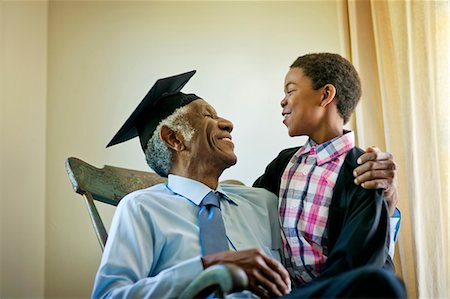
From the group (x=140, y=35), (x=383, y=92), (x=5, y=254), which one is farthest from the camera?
(x=140, y=35)

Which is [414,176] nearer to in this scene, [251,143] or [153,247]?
[251,143]

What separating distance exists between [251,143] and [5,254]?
101 cm

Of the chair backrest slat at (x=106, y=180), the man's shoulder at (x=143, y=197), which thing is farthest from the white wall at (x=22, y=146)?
the man's shoulder at (x=143, y=197)

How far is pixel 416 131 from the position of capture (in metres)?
2.08

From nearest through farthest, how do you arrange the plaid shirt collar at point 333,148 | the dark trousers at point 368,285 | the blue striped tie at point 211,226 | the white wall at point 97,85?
the dark trousers at point 368,285, the blue striped tie at point 211,226, the plaid shirt collar at point 333,148, the white wall at point 97,85

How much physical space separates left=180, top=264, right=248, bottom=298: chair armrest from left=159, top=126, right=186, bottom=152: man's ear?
2.06 feet

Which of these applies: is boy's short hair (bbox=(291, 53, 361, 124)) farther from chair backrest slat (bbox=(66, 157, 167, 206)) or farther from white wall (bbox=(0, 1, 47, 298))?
white wall (bbox=(0, 1, 47, 298))

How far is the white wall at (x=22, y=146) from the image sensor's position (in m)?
2.04

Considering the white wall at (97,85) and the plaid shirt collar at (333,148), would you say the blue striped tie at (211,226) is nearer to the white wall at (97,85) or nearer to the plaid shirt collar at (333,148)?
the plaid shirt collar at (333,148)

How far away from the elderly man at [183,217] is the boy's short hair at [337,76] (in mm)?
285

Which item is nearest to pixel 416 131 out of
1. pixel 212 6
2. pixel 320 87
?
pixel 320 87

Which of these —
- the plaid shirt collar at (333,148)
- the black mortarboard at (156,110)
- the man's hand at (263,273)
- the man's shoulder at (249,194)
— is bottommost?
the man's hand at (263,273)

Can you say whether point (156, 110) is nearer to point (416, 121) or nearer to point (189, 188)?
point (189, 188)

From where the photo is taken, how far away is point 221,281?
1.07 m
